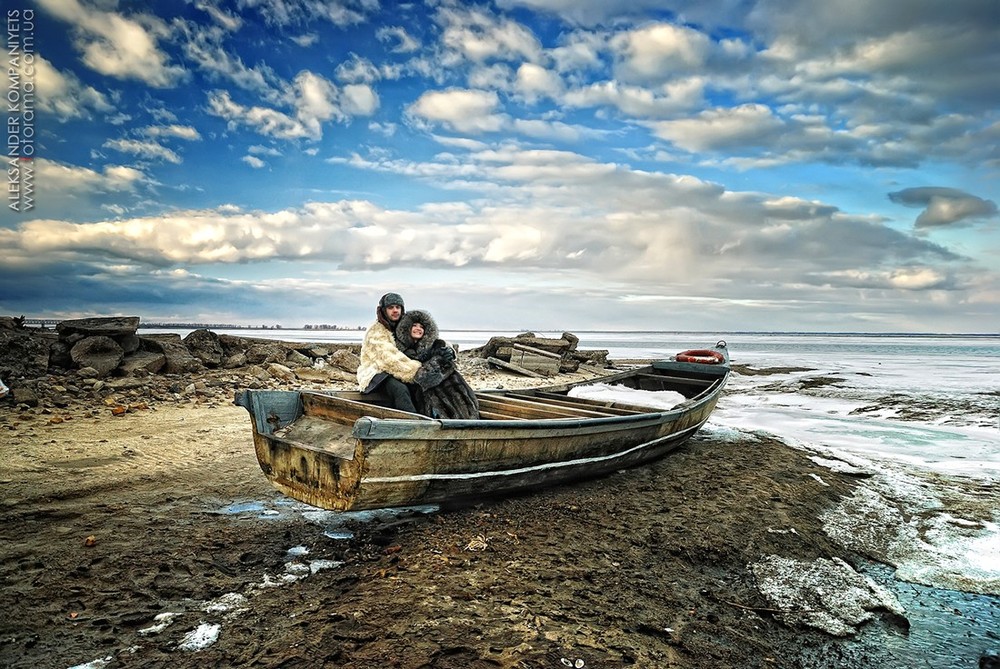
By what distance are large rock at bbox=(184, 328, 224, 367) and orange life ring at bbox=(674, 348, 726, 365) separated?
1141cm

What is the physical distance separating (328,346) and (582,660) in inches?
609

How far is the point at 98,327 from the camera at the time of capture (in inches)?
453

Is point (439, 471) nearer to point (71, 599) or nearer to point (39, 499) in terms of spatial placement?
point (71, 599)

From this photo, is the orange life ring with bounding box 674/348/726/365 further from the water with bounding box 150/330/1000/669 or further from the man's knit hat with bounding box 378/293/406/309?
the man's knit hat with bounding box 378/293/406/309

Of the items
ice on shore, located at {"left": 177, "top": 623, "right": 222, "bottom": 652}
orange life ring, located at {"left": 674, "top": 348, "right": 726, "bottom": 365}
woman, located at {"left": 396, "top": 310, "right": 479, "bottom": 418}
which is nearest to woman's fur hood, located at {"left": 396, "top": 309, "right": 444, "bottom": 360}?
woman, located at {"left": 396, "top": 310, "right": 479, "bottom": 418}

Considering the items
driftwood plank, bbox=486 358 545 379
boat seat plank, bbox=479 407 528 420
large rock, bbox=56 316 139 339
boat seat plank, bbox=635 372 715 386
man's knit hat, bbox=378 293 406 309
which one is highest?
man's knit hat, bbox=378 293 406 309

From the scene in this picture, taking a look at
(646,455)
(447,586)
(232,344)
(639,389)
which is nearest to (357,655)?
(447,586)

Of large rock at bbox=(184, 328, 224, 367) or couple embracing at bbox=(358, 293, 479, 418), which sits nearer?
couple embracing at bbox=(358, 293, 479, 418)

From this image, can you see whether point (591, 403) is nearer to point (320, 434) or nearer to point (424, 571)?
point (320, 434)

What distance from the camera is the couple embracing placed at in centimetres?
568

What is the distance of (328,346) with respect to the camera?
1712 centimetres

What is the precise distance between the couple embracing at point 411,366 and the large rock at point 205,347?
29.7 feet

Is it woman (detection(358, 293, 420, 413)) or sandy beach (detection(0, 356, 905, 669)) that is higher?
woman (detection(358, 293, 420, 413))

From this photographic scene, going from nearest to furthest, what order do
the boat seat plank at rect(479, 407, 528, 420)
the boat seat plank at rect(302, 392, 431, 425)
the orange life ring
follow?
the boat seat plank at rect(302, 392, 431, 425), the boat seat plank at rect(479, 407, 528, 420), the orange life ring
